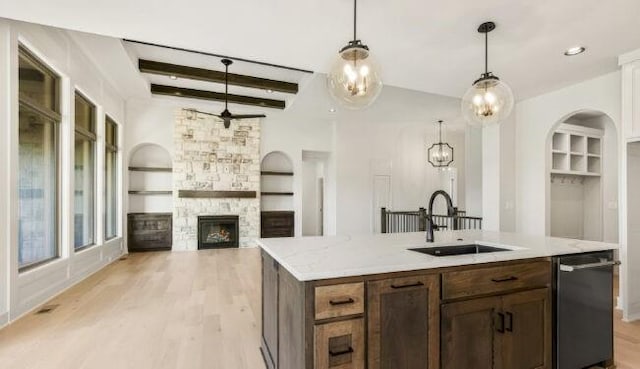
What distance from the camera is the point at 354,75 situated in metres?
2.20

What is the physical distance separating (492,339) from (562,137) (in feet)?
15.8

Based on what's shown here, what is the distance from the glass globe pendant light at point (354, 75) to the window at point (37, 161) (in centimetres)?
336

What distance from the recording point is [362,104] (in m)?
2.35

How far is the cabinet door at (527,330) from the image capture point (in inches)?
75.3

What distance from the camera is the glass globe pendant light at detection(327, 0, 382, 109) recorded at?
216 cm

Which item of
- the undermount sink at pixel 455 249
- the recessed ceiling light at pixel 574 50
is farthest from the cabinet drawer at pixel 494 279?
the recessed ceiling light at pixel 574 50

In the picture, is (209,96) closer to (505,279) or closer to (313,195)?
(313,195)

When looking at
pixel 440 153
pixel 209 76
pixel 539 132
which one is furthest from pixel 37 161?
pixel 440 153

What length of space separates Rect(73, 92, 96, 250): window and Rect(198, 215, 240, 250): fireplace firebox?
7.62ft

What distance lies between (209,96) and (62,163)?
327cm

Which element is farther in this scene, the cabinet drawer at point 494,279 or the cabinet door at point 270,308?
the cabinet door at point 270,308

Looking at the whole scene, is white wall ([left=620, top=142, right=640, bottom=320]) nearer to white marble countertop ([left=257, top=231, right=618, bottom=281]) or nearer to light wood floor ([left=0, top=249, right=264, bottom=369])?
white marble countertop ([left=257, top=231, right=618, bottom=281])

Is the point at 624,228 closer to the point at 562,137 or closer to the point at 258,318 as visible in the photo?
the point at 562,137

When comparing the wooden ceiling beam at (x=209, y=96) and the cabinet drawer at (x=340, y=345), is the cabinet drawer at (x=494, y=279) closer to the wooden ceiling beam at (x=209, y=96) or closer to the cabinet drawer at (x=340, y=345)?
the cabinet drawer at (x=340, y=345)
